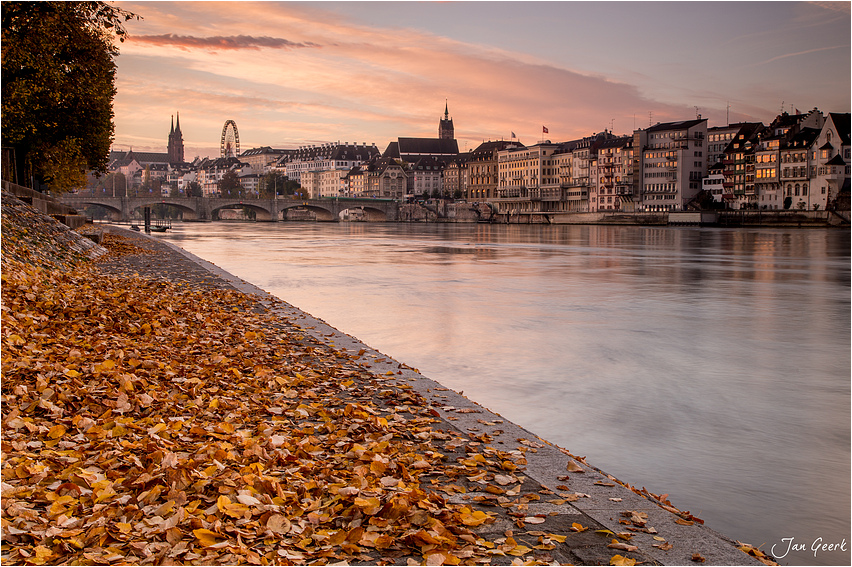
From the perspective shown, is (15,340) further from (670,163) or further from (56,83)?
(670,163)

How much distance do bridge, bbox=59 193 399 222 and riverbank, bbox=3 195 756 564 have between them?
126685 mm

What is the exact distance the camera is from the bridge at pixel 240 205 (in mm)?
135188

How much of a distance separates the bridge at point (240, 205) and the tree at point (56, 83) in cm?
9486

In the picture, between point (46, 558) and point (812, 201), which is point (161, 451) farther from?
point (812, 201)

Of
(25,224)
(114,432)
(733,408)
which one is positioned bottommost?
(733,408)

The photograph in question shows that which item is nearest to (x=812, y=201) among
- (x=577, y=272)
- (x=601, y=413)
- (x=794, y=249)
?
(x=794, y=249)

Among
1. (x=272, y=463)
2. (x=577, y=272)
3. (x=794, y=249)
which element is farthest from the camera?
(x=794, y=249)

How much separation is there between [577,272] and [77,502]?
28.7 m

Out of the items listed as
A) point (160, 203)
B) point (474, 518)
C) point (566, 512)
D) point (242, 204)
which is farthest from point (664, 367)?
point (242, 204)

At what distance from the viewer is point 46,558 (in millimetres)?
4074

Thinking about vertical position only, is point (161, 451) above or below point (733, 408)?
above

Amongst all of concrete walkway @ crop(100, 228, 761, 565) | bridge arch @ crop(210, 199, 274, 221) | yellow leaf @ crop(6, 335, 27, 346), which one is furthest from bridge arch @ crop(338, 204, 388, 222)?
concrete walkway @ crop(100, 228, 761, 565)

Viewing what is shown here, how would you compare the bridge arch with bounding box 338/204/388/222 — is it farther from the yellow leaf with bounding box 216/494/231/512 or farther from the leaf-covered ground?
the yellow leaf with bounding box 216/494/231/512

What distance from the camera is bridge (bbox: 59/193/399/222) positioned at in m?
135
